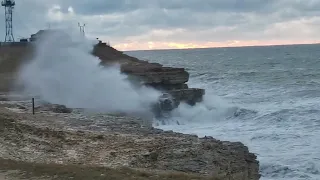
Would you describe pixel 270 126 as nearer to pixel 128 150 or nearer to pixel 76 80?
pixel 128 150

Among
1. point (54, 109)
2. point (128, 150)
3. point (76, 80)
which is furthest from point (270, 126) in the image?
point (76, 80)

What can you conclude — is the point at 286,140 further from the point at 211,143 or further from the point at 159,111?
the point at 159,111

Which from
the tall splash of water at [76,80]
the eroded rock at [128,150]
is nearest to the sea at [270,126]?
the eroded rock at [128,150]

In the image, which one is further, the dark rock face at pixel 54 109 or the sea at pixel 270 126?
the dark rock face at pixel 54 109

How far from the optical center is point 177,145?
16.5 meters

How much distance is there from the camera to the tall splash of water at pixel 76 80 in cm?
3241

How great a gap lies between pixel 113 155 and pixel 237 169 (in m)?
3.79

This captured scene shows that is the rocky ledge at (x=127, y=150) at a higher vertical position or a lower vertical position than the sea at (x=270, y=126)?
higher

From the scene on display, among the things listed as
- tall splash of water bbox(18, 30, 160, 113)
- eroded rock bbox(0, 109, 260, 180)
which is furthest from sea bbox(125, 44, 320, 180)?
tall splash of water bbox(18, 30, 160, 113)

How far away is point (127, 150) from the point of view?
1600cm

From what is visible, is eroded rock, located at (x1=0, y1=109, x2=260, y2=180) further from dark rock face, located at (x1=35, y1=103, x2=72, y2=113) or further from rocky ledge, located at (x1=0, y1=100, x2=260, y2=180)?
dark rock face, located at (x1=35, y1=103, x2=72, y2=113)

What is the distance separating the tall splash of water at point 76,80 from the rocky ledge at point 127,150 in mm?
10214

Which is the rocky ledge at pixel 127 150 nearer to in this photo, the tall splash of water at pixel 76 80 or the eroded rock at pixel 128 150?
the eroded rock at pixel 128 150

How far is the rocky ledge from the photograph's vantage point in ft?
47.3
